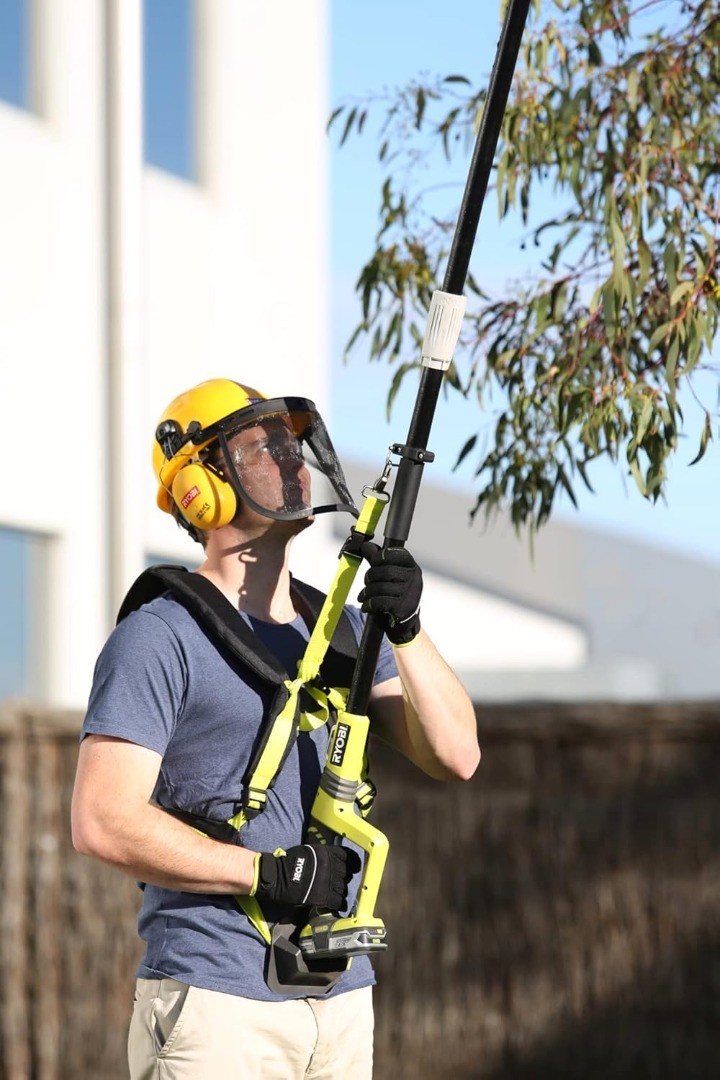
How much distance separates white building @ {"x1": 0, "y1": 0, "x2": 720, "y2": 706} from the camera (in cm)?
712

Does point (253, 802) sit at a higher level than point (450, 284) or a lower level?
lower

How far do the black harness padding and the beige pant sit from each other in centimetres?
30

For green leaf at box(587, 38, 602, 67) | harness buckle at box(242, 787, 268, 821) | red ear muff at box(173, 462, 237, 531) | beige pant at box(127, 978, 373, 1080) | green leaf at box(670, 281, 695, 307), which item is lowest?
beige pant at box(127, 978, 373, 1080)

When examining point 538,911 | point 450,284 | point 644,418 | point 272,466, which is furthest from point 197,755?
point 538,911

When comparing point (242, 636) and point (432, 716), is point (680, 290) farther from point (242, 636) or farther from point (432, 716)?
point (242, 636)

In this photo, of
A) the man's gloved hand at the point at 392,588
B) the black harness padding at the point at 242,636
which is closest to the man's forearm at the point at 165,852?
the black harness padding at the point at 242,636

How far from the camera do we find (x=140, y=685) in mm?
2346

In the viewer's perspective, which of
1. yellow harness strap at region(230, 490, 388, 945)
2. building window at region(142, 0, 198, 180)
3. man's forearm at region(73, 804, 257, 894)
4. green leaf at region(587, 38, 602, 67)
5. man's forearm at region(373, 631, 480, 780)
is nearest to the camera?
man's forearm at region(73, 804, 257, 894)

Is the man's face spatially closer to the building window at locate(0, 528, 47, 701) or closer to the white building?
the white building

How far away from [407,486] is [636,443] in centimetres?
182

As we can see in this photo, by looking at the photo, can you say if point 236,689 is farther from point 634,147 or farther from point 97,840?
point 634,147

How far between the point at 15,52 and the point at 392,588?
5702 millimetres

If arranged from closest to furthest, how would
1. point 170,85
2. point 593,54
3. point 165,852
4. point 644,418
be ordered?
point 165,852, point 644,418, point 593,54, point 170,85

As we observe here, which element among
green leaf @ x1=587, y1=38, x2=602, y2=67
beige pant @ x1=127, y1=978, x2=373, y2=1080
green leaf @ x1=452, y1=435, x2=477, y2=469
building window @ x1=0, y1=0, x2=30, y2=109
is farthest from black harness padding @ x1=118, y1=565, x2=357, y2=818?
building window @ x1=0, y1=0, x2=30, y2=109
